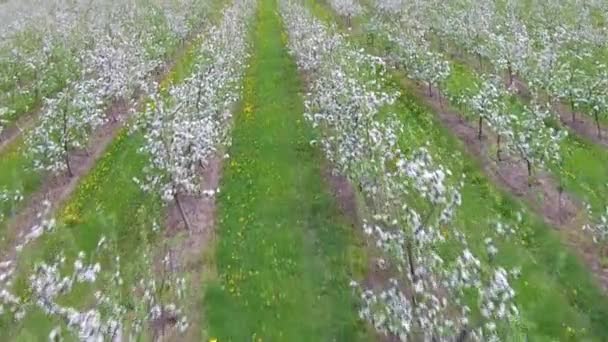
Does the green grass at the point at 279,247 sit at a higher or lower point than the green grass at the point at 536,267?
lower

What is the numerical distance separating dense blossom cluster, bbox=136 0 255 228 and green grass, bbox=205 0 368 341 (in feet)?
5.20

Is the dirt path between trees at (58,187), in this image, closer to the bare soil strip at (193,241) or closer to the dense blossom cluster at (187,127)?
the dense blossom cluster at (187,127)

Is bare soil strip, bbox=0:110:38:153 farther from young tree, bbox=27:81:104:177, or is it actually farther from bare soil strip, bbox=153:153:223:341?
bare soil strip, bbox=153:153:223:341

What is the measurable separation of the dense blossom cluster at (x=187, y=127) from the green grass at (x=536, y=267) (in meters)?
6.59

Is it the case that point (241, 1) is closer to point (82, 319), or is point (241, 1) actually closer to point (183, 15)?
point (183, 15)

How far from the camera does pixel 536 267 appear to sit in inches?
650

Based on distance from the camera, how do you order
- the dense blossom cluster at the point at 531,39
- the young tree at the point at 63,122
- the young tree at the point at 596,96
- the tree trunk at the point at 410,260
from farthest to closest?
the dense blossom cluster at the point at 531,39
the young tree at the point at 63,122
the young tree at the point at 596,96
the tree trunk at the point at 410,260

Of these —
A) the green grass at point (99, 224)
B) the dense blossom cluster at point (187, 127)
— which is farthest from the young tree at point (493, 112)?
the green grass at point (99, 224)

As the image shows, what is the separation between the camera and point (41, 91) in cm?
3378

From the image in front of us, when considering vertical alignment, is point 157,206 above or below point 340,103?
below

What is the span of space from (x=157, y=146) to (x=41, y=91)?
1808 centimetres

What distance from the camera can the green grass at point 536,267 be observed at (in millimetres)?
14238

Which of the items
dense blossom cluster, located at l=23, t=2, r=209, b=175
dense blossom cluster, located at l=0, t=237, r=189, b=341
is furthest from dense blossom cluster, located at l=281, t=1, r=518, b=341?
dense blossom cluster, located at l=23, t=2, r=209, b=175

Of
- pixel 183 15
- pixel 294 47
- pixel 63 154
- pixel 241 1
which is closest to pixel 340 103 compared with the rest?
pixel 63 154
